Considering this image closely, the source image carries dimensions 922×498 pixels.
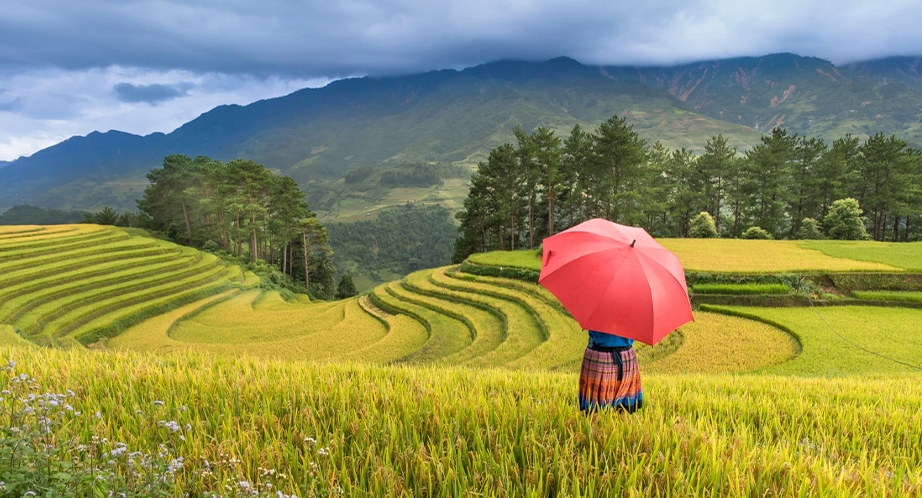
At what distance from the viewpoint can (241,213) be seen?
47781mm

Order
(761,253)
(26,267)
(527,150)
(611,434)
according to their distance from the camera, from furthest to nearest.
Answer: (527,150) → (26,267) → (761,253) → (611,434)

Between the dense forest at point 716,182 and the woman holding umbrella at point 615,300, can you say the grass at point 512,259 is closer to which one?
the dense forest at point 716,182

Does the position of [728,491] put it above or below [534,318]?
above

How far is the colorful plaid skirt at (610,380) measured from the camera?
320cm

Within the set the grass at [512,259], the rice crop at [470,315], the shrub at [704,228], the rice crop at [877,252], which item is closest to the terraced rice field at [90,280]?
the rice crop at [470,315]

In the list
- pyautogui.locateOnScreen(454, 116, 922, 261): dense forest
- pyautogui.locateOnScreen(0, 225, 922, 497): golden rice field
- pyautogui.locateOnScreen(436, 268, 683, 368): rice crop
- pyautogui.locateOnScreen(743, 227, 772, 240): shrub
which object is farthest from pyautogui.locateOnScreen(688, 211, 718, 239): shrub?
pyautogui.locateOnScreen(0, 225, 922, 497): golden rice field

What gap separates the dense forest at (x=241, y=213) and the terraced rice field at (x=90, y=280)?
8.87 m

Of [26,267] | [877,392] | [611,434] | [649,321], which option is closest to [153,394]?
[611,434]

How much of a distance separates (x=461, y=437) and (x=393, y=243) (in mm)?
119083

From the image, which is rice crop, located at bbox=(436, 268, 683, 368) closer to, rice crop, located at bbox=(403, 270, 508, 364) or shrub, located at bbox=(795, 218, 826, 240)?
rice crop, located at bbox=(403, 270, 508, 364)

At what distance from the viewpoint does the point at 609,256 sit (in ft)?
10.6

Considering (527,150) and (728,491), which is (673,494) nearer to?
(728,491)

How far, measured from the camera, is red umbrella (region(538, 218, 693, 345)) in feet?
10.2

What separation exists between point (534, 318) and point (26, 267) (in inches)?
1171
